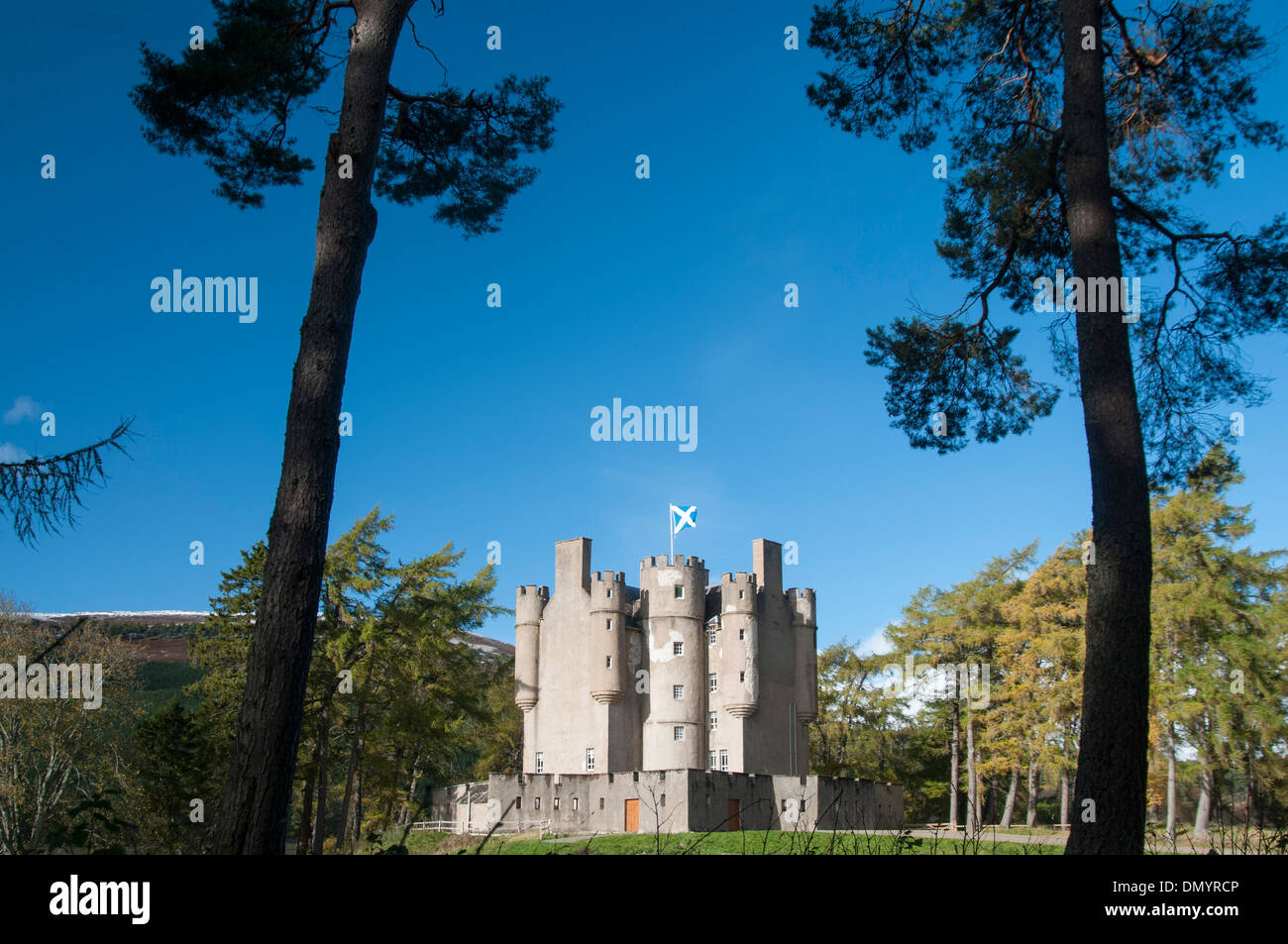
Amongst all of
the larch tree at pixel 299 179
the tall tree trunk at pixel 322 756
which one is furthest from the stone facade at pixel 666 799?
the larch tree at pixel 299 179

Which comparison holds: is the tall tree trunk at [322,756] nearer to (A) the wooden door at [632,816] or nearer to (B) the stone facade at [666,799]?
(B) the stone facade at [666,799]

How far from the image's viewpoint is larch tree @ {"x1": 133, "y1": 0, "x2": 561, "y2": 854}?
24.1ft

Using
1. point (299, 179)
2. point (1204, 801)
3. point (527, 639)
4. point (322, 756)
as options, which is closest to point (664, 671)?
point (527, 639)

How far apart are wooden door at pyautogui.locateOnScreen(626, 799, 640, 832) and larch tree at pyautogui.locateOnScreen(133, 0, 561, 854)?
93.5 feet

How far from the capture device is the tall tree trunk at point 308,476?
713cm

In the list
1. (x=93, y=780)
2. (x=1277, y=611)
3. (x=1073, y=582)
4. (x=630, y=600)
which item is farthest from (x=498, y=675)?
(x=1277, y=611)

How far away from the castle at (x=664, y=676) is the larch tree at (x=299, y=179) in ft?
105

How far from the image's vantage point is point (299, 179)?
12.3m

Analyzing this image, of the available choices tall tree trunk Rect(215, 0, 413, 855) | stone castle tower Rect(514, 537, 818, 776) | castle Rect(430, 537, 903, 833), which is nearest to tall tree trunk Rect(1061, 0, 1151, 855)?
tall tree trunk Rect(215, 0, 413, 855)

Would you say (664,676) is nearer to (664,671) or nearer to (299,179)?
(664,671)

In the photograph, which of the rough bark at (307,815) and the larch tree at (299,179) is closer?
the larch tree at (299,179)
